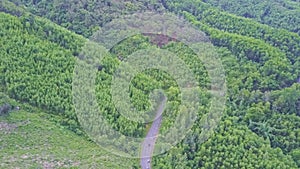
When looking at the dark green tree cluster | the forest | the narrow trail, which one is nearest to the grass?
the forest

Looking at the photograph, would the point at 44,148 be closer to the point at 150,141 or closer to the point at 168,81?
the point at 150,141

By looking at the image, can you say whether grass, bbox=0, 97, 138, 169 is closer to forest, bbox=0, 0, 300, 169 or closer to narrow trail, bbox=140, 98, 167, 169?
forest, bbox=0, 0, 300, 169

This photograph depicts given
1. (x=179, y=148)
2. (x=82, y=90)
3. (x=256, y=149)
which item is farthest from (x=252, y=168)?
(x=82, y=90)

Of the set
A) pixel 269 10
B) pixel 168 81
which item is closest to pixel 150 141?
pixel 168 81

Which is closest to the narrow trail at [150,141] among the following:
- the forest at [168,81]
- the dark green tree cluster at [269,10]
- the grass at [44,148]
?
the forest at [168,81]

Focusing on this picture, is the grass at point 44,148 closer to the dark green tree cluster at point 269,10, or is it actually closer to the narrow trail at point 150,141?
the narrow trail at point 150,141

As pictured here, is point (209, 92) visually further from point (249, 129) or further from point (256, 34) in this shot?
point (256, 34)

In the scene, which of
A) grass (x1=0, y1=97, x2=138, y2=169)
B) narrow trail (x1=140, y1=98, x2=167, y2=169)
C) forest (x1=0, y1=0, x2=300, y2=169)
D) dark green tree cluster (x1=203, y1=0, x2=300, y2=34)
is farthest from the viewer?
dark green tree cluster (x1=203, y1=0, x2=300, y2=34)
